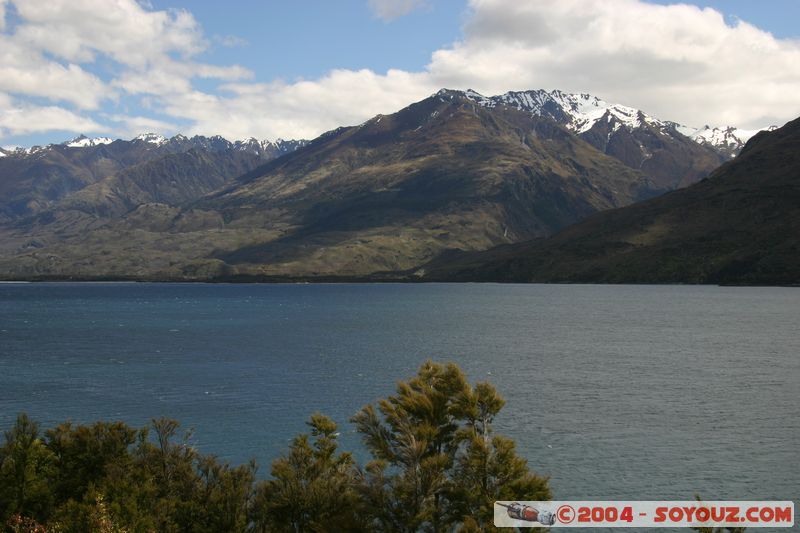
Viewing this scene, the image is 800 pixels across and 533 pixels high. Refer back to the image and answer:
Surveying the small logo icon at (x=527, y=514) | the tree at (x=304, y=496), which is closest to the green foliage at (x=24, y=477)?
the tree at (x=304, y=496)

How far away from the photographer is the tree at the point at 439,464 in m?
41.5

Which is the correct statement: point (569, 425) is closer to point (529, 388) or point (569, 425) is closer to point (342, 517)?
point (529, 388)

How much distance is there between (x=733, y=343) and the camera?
17538cm

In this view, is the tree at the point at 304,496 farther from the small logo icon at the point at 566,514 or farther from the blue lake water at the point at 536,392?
the blue lake water at the point at 536,392

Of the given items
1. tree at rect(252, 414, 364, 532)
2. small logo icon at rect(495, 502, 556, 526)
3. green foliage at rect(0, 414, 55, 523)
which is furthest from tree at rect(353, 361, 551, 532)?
green foliage at rect(0, 414, 55, 523)

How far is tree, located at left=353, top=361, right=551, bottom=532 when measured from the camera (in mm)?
41500

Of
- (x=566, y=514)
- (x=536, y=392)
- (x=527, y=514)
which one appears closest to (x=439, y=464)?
(x=527, y=514)

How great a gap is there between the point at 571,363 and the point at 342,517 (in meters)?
110

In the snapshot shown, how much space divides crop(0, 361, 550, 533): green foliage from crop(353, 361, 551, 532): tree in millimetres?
70

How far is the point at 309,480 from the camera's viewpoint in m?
48.4

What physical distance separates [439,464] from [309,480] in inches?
443

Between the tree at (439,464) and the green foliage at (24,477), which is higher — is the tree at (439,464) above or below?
above

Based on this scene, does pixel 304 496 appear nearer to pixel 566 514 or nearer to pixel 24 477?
pixel 566 514

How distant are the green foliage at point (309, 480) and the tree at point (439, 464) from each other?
70 millimetres
